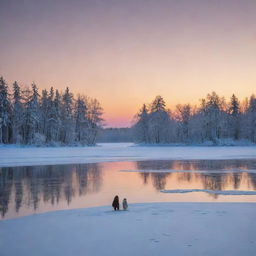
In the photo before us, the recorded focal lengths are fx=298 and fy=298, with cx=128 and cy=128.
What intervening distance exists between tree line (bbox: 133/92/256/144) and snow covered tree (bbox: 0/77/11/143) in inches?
1462

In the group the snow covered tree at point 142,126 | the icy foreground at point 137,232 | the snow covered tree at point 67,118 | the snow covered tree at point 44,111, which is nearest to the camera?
the icy foreground at point 137,232

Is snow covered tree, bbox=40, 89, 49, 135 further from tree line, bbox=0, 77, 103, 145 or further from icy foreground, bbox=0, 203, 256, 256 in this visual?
icy foreground, bbox=0, 203, 256, 256

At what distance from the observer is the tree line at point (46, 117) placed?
2645 inches

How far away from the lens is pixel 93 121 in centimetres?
8400

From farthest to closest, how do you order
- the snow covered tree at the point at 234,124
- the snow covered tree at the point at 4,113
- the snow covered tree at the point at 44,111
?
the snow covered tree at the point at 234,124 < the snow covered tree at the point at 44,111 < the snow covered tree at the point at 4,113

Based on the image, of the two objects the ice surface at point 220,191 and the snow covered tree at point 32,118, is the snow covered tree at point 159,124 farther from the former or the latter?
the ice surface at point 220,191

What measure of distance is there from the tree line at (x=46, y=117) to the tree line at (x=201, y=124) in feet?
48.6

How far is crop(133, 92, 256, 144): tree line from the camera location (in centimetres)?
8112

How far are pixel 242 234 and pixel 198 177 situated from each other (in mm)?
14103

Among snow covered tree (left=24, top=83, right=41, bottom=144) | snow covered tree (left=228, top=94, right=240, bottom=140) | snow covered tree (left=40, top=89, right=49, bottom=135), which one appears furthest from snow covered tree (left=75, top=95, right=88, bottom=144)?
snow covered tree (left=228, top=94, right=240, bottom=140)

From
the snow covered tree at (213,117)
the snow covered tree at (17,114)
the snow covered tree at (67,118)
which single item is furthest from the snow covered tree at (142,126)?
the snow covered tree at (17,114)

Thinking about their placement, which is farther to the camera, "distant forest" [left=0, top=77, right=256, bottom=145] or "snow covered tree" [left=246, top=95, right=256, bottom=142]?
"snow covered tree" [left=246, top=95, right=256, bottom=142]

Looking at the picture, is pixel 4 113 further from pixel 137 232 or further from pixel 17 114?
pixel 137 232

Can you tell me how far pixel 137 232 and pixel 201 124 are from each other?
2974 inches
